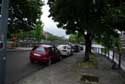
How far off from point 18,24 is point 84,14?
24.6m

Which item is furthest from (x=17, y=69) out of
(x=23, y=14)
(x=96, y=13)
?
(x=23, y=14)

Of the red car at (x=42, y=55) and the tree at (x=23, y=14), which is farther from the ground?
the tree at (x=23, y=14)

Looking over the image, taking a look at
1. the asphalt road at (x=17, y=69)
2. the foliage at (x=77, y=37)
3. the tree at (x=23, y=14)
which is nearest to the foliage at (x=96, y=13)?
the asphalt road at (x=17, y=69)

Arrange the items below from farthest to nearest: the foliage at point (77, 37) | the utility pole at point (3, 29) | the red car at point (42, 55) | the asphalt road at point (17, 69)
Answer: the foliage at point (77, 37) < the red car at point (42, 55) < the asphalt road at point (17, 69) < the utility pole at point (3, 29)

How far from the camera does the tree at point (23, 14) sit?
1276 inches

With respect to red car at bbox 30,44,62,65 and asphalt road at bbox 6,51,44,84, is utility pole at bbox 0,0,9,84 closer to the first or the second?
asphalt road at bbox 6,51,44,84

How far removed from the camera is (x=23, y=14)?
3381 centimetres

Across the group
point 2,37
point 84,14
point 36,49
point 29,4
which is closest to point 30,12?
point 29,4

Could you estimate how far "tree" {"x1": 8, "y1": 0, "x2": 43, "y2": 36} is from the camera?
106ft

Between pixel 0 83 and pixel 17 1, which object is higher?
pixel 17 1

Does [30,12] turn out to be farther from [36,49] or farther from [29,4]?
[36,49]

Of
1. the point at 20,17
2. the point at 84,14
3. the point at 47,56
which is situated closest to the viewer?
the point at 84,14

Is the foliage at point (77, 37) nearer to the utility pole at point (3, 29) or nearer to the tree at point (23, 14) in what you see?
the tree at point (23, 14)

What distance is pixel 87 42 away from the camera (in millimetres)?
20219
